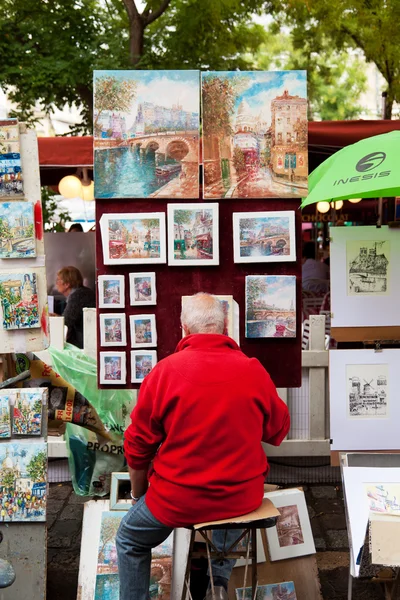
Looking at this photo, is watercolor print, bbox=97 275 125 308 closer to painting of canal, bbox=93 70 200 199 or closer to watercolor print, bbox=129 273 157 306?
watercolor print, bbox=129 273 157 306

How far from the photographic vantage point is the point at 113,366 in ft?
12.6

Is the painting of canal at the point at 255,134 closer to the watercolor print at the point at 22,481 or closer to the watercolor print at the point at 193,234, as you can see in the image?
the watercolor print at the point at 193,234

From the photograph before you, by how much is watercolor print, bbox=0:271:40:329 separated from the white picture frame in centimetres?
146

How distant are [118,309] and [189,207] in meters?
0.66

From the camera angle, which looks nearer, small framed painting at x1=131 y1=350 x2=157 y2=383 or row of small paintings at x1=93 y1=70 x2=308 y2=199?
row of small paintings at x1=93 y1=70 x2=308 y2=199

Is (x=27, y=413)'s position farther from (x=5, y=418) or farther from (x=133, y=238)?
(x=133, y=238)

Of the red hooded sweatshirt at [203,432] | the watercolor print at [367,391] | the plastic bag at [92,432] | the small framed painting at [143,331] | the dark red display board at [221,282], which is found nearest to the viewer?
the red hooded sweatshirt at [203,432]

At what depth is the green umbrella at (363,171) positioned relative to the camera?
11.0ft

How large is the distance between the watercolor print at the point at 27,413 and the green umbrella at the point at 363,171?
1.66m

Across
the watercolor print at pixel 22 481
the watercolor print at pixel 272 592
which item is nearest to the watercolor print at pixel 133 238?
the watercolor print at pixel 22 481

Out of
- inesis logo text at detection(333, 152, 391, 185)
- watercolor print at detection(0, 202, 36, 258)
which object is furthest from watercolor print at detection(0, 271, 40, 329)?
inesis logo text at detection(333, 152, 391, 185)

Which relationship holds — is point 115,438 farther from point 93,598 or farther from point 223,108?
point 223,108

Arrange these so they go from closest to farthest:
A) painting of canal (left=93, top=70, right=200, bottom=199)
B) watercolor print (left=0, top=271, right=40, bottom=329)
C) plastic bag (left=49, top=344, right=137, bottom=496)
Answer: watercolor print (left=0, top=271, right=40, bottom=329), painting of canal (left=93, top=70, right=200, bottom=199), plastic bag (left=49, top=344, right=137, bottom=496)

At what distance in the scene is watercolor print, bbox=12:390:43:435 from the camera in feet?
10.9
